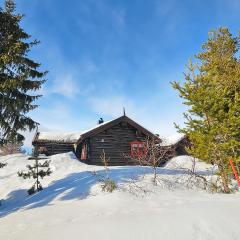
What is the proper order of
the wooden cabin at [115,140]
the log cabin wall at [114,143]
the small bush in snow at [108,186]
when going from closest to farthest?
1. the small bush in snow at [108,186]
2. the wooden cabin at [115,140]
3. the log cabin wall at [114,143]

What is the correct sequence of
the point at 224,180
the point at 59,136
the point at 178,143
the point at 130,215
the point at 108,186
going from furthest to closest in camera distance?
1. the point at 178,143
2. the point at 59,136
3. the point at 224,180
4. the point at 108,186
5. the point at 130,215

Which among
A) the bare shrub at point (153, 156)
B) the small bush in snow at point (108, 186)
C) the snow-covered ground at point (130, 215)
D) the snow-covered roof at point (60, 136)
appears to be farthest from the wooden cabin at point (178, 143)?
the small bush in snow at point (108, 186)

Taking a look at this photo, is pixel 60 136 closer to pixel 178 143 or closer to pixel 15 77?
pixel 178 143

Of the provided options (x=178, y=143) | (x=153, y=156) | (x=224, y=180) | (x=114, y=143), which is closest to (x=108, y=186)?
(x=153, y=156)

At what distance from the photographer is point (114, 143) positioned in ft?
102

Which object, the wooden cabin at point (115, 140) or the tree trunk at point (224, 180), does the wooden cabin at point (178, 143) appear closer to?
the wooden cabin at point (115, 140)

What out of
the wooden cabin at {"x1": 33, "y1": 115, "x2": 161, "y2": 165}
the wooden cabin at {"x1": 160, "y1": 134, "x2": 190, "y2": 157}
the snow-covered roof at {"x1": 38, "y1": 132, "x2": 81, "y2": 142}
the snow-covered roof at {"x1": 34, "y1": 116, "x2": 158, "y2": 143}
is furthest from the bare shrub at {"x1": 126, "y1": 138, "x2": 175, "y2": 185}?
the wooden cabin at {"x1": 160, "y1": 134, "x2": 190, "y2": 157}

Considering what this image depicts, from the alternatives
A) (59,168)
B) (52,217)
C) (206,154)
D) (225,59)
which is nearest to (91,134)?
(59,168)

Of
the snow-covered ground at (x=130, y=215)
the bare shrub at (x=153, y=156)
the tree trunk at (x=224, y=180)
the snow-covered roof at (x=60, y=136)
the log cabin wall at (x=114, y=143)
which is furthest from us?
the snow-covered roof at (x=60, y=136)

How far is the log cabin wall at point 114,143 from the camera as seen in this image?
30219 millimetres

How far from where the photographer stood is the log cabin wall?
30.2 meters

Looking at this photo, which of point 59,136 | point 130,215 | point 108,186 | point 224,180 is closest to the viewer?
point 130,215

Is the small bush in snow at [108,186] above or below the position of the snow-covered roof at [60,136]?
below

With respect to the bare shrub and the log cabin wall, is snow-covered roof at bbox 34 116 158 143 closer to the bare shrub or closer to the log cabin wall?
the log cabin wall
